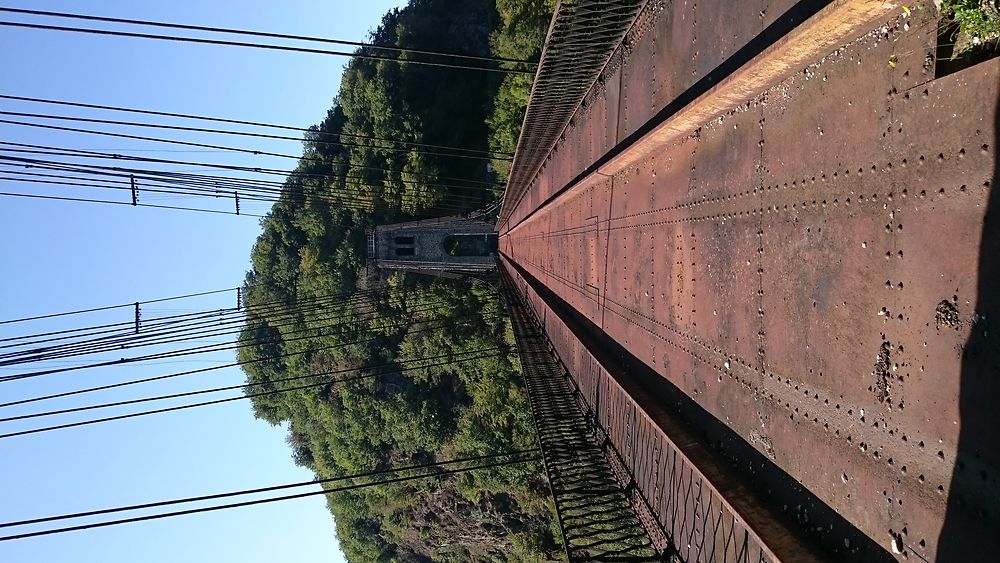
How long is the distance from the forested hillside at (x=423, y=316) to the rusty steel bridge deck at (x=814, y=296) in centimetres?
2029

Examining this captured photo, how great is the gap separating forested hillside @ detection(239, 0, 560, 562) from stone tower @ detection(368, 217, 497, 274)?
0.89m

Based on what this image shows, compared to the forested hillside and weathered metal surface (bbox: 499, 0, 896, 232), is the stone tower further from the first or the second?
weathered metal surface (bbox: 499, 0, 896, 232)

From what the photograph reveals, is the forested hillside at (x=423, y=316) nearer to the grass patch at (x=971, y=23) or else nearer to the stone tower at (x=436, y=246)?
the stone tower at (x=436, y=246)

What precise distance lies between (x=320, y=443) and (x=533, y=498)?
73.0ft

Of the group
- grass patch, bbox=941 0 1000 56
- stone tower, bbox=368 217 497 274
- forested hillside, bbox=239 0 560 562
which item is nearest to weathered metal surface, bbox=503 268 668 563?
grass patch, bbox=941 0 1000 56

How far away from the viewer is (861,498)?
420 centimetres

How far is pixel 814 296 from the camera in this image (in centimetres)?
469

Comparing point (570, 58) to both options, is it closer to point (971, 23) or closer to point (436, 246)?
point (971, 23)

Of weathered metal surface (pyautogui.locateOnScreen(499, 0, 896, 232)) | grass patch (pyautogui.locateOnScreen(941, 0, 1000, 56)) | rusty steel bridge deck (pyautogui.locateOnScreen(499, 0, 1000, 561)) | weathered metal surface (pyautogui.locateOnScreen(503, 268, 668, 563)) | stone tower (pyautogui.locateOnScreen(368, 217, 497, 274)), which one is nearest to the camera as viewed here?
grass patch (pyautogui.locateOnScreen(941, 0, 1000, 56))

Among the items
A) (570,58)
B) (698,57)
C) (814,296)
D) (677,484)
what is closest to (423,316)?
(570,58)

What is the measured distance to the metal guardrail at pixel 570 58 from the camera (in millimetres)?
9133

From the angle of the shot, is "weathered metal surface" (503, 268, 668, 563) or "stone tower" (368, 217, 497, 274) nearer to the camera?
"weathered metal surface" (503, 268, 668, 563)

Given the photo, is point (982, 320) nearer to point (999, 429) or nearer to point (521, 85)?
point (999, 429)

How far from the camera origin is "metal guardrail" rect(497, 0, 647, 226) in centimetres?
913
